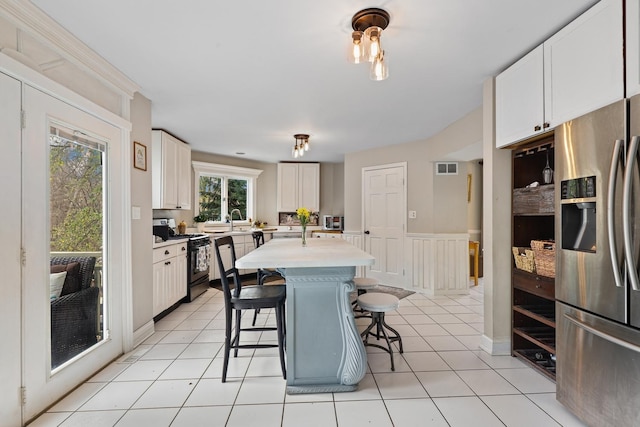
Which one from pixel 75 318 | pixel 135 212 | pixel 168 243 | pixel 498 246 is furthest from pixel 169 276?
pixel 498 246

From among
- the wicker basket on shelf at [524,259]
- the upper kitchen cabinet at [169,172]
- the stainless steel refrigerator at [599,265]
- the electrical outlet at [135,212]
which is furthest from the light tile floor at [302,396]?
the upper kitchen cabinet at [169,172]

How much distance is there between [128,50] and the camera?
2090 mm

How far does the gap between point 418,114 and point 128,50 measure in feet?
9.22

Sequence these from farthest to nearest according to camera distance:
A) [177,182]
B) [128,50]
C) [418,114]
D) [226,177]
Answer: [226,177]
[177,182]
[418,114]
[128,50]

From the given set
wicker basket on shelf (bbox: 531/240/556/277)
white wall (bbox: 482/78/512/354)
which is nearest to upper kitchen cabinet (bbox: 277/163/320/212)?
white wall (bbox: 482/78/512/354)

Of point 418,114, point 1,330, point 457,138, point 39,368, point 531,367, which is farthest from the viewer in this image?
point 457,138

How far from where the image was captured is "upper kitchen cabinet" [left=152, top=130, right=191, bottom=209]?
12.6 feet

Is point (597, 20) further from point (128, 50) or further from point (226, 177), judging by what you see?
point (226, 177)

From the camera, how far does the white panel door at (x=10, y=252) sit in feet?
5.01

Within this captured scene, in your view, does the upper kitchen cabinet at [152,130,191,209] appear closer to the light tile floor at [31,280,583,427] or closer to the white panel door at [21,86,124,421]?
the white panel door at [21,86,124,421]

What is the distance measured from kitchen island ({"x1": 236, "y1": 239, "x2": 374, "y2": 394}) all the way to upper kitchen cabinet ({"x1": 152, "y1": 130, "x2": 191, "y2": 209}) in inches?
101

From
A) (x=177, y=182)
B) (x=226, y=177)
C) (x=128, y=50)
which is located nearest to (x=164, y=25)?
(x=128, y=50)

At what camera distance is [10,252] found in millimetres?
1566

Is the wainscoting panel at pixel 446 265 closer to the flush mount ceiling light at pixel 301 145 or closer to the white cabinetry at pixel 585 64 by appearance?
the flush mount ceiling light at pixel 301 145
